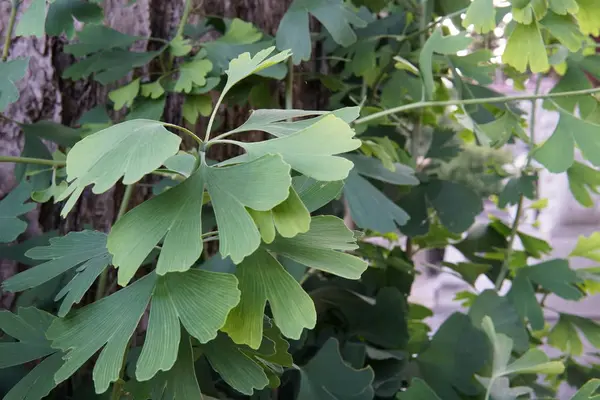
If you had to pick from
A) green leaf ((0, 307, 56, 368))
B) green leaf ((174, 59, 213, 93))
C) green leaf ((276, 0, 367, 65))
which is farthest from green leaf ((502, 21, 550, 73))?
green leaf ((0, 307, 56, 368))

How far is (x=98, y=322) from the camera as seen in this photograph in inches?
9.9

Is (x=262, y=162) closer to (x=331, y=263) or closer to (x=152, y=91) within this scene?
(x=331, y=263)

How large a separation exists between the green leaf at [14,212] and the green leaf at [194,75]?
0.16m

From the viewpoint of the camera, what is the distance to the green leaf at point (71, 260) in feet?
0.90

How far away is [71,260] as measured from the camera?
0.29 metres

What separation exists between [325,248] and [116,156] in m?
0.11

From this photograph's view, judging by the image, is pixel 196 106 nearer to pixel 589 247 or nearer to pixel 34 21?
pixel 34 21

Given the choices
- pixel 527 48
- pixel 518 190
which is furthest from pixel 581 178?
pixel 527 48

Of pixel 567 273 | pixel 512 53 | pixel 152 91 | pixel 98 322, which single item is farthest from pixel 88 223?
pixel 567 273

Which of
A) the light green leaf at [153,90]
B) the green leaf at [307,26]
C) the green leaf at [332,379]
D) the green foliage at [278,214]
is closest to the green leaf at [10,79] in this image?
the green foliage at [278,214]

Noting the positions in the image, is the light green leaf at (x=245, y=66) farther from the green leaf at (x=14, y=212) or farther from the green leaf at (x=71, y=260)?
the green leaf at (x=14, y=212)

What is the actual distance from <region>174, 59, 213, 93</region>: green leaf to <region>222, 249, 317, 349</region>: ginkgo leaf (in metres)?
0.25

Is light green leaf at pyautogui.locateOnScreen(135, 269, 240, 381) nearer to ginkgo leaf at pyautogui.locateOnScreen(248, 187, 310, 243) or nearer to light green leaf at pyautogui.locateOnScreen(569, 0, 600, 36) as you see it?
ginkgo leaf at pyautogui.locateOnScreen(248, 187, 310, 243)

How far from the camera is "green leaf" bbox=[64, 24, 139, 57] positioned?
0.47 m
